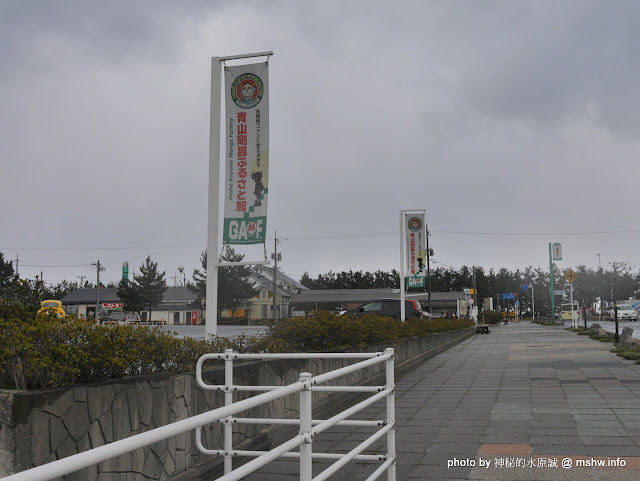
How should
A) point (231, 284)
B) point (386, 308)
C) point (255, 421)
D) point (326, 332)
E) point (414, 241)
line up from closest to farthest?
point (255, 421)
point (326, 332)
point (414, 241)
point (386, 308)
point (231, 284)

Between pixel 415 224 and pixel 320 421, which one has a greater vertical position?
pixel 415 224

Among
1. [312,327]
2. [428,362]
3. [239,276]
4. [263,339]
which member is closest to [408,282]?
[428,362]

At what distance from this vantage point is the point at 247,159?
328 inches

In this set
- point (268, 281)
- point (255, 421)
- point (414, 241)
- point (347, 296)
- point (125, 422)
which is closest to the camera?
point (125, 422)

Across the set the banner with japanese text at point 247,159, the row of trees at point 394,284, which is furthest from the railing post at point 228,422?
the row of trees at point 394,284

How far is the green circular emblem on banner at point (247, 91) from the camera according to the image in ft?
28.0

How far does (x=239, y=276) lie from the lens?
7650 cm

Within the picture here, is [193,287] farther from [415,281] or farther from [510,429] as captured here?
[510,429]

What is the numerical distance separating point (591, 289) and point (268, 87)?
115714mm

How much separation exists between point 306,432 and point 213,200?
569 cm

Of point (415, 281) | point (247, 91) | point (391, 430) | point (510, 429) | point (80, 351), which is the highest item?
point (247, 91)

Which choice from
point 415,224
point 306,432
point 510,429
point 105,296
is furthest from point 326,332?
point 105,296

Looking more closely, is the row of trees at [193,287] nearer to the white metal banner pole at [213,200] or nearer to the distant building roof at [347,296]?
the distant building roof at [347,296]

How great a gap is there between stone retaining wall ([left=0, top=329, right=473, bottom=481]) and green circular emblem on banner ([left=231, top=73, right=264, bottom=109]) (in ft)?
11.4
